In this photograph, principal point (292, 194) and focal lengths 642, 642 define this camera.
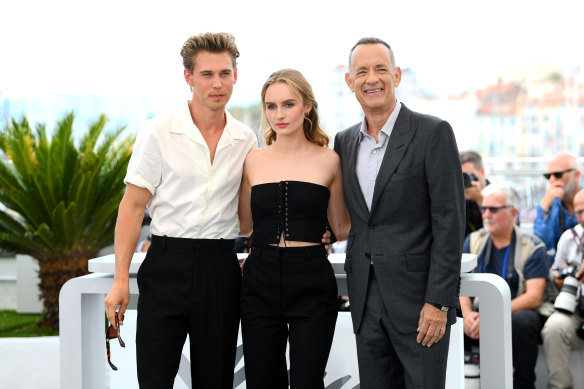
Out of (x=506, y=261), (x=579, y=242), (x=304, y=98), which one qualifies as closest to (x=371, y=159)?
(x=304, y=98)

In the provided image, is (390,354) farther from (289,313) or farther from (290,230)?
(290,230)

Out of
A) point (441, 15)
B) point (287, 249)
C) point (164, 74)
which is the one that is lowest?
point (287, 249)

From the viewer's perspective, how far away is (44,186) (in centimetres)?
743

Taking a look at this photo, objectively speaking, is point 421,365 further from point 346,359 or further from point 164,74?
point 164,74

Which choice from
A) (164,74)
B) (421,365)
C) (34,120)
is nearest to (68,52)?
(164,74)

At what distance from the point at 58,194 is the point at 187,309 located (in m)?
5.73

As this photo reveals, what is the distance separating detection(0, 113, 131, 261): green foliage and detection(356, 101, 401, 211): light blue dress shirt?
5.60 meters

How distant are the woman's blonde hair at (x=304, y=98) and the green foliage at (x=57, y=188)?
5.30 meters

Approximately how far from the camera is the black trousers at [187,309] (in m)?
2.32

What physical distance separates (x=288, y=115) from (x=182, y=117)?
0.42m

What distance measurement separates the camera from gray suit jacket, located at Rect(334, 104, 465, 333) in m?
2.10

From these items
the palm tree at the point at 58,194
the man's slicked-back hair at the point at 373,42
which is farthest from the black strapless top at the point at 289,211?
the palm tree at the point at 58,194

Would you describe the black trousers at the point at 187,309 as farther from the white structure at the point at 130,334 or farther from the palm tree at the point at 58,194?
the palm tree at the point at 58,194

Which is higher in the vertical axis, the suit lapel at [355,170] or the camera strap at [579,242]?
the suit lapel at [355,170]
